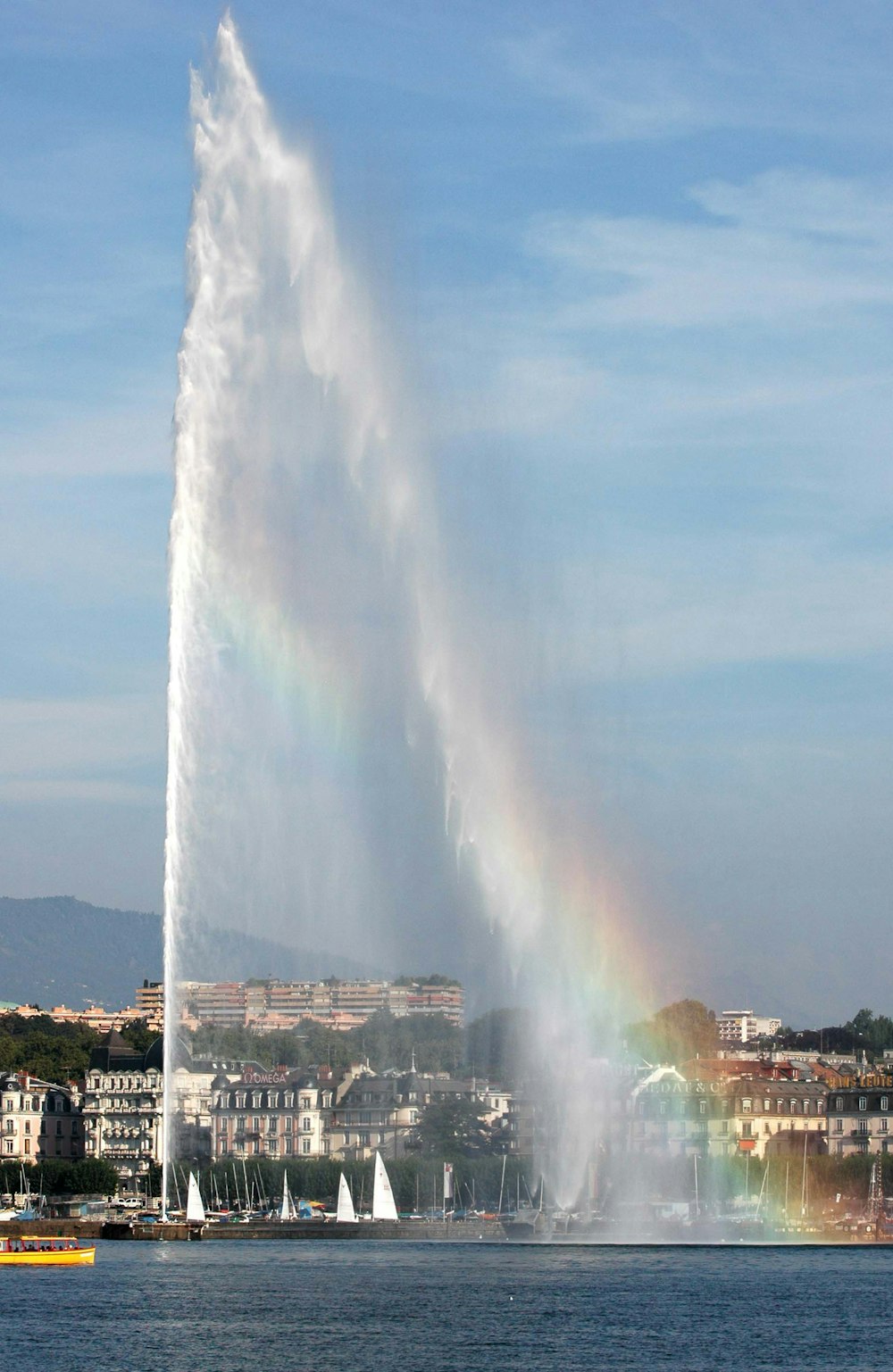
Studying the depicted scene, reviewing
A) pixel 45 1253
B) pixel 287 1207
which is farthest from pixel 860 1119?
pixel 45 1253

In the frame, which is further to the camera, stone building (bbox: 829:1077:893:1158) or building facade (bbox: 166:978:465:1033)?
stone building (bbox: 829:1077:893:1158)

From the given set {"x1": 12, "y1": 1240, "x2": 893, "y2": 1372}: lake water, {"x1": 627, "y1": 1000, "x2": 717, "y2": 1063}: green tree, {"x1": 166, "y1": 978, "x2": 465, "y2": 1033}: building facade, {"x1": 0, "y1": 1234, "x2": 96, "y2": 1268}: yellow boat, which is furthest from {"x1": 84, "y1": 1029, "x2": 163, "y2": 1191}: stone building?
{"x1": 12, "y1": 1240, "x2": 893, "y2": 1372}: lake water

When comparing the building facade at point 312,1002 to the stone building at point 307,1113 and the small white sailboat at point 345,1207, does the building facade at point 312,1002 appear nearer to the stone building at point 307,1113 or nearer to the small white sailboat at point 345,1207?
the stone building at point 307,1113

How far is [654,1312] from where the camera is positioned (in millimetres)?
54875

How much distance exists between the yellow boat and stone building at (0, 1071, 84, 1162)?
2398 inches

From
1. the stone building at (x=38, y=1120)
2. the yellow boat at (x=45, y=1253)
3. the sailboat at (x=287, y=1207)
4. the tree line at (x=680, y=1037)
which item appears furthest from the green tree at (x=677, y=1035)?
the yellow boat at (x=45, y=1253)

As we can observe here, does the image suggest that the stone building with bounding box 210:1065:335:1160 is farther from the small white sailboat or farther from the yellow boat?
the yellow boat

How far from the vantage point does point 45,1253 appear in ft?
257

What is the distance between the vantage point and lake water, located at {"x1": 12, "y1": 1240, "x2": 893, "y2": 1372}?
46.2 metres

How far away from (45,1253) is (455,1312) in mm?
28377

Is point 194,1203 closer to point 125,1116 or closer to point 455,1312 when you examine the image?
point 455,1312

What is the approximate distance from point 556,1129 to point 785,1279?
338 inches

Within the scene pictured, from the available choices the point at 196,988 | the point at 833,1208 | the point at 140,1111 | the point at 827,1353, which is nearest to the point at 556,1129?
the point at 196,988

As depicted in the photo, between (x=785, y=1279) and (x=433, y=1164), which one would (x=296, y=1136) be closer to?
(x=433, y=1164)
